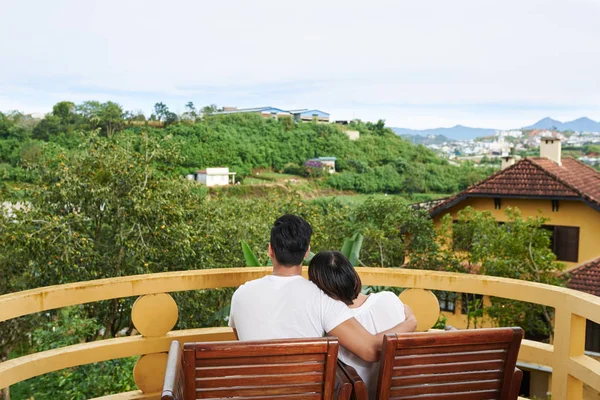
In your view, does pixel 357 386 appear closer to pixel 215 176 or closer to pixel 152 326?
pixel 152 326

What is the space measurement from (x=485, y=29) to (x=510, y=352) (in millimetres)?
66850

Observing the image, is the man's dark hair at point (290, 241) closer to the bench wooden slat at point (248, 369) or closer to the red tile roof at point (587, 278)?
the bench wooden slat at point (248, 369)

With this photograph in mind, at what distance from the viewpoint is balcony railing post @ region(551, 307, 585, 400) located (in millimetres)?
2787

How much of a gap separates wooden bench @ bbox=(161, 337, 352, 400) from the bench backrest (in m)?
0.23

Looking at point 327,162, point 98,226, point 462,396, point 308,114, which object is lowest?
point 98,226

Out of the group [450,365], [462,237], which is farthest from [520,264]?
[450,365]

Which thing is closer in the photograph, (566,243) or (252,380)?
(252,380)

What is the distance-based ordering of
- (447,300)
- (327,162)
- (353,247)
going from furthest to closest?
(327,162), (447,300), (353,247)

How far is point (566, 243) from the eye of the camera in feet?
71.4

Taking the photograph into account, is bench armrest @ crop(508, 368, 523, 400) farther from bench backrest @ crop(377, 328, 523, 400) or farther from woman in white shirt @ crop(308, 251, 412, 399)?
woman in white shirt @ crop(308, 251, 412, 399)

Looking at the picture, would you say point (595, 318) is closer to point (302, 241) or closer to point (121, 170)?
point (302, 241)

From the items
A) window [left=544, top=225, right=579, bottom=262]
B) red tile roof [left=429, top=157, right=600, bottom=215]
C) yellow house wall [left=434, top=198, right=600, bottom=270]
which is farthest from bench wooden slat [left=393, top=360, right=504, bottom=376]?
window [left=544, top=225, right=579, bottom=262]

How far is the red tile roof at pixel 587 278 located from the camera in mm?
17500

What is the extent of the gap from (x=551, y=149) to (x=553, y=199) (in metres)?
5.05
